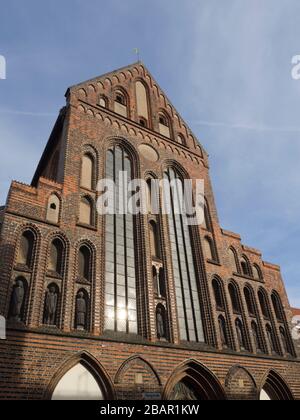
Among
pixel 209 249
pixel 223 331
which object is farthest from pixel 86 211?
pixel 223 331

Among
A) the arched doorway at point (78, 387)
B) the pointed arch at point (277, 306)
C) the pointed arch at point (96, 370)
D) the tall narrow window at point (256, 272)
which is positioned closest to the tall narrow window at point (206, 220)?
the tall narrow window at point (256, 272)

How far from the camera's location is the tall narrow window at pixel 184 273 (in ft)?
41.1

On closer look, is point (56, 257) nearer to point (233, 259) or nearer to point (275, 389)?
point (233, 259)

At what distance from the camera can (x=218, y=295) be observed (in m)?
14.0

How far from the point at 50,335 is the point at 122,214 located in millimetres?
5554

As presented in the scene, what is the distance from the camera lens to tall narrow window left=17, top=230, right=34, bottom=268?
9.82 metres

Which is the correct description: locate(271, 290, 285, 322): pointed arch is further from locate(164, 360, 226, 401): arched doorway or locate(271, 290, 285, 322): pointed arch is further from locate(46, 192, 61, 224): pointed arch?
locate(46, 192, 61, 224): pointed arch

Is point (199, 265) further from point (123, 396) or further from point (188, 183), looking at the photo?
point (123, 396)

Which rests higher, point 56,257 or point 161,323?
point 56,257

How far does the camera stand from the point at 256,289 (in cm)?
1534

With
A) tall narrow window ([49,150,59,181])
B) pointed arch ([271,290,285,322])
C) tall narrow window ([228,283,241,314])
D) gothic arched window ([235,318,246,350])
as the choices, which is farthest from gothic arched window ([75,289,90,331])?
pointed arch ([271,290,285,322])

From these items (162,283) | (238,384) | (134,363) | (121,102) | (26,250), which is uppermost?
(121,102)

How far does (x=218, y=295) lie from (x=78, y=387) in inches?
273

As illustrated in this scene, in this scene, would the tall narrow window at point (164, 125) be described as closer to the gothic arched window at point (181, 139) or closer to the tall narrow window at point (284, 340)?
the gothic arched window at point (181, 139)
